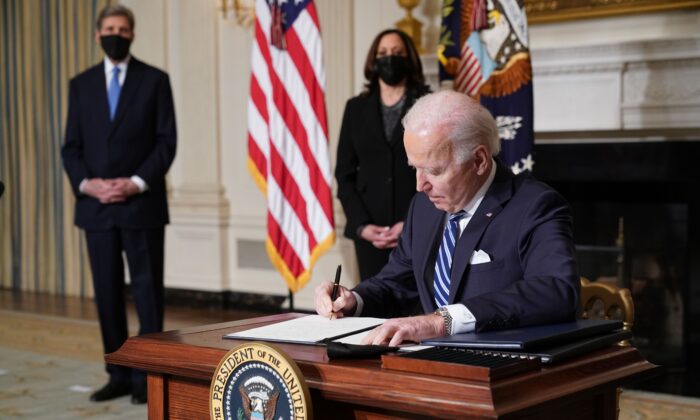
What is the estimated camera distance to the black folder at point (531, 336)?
1.72 m

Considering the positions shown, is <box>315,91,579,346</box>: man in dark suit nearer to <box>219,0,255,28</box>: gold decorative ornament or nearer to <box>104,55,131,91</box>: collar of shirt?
<box>104,55,131,91</box>: collar of shirt

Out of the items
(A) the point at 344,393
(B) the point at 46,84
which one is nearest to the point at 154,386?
(A) the point at 344,393

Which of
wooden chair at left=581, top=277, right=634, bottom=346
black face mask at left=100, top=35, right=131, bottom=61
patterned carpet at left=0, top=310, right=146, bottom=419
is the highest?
black face mask at left=100, top=35, right=131, bottom=61

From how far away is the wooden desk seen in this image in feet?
4.99

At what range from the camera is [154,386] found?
202cm

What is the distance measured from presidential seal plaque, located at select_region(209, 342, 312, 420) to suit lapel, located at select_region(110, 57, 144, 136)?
3.25 metres

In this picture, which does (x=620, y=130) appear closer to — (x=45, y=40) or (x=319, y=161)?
(x=319, y=161)

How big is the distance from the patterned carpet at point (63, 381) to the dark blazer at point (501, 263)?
7.10ft

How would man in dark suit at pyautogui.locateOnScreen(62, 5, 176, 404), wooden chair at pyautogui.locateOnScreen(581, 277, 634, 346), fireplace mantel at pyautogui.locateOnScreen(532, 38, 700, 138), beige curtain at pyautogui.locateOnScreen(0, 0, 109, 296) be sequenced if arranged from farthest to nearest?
1. beige curtain at pyautogui.locateOnScreen(0, 0, 109, 296)
2. fireplace mantel at pyautogui.locateOnScreen(532, 38, 700, 138)
3. man in dark suit at pyautogui.locateOnScreen(62, 5, 176, 404)
4. wooden chair at pyautogui.locateOnScreen(581, 277, 634, 346)

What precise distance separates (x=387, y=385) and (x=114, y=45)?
355cm

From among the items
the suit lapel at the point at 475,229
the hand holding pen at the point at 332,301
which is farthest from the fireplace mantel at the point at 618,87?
the hand holding pen at the point at 332,301

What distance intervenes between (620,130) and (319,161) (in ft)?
5.76

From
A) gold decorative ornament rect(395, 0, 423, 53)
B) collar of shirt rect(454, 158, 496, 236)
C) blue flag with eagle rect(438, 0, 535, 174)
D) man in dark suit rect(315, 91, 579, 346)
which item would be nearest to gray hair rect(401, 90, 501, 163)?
man in dark suit rect(315, 91, 579, 346)

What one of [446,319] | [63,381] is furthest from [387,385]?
[63,381]
